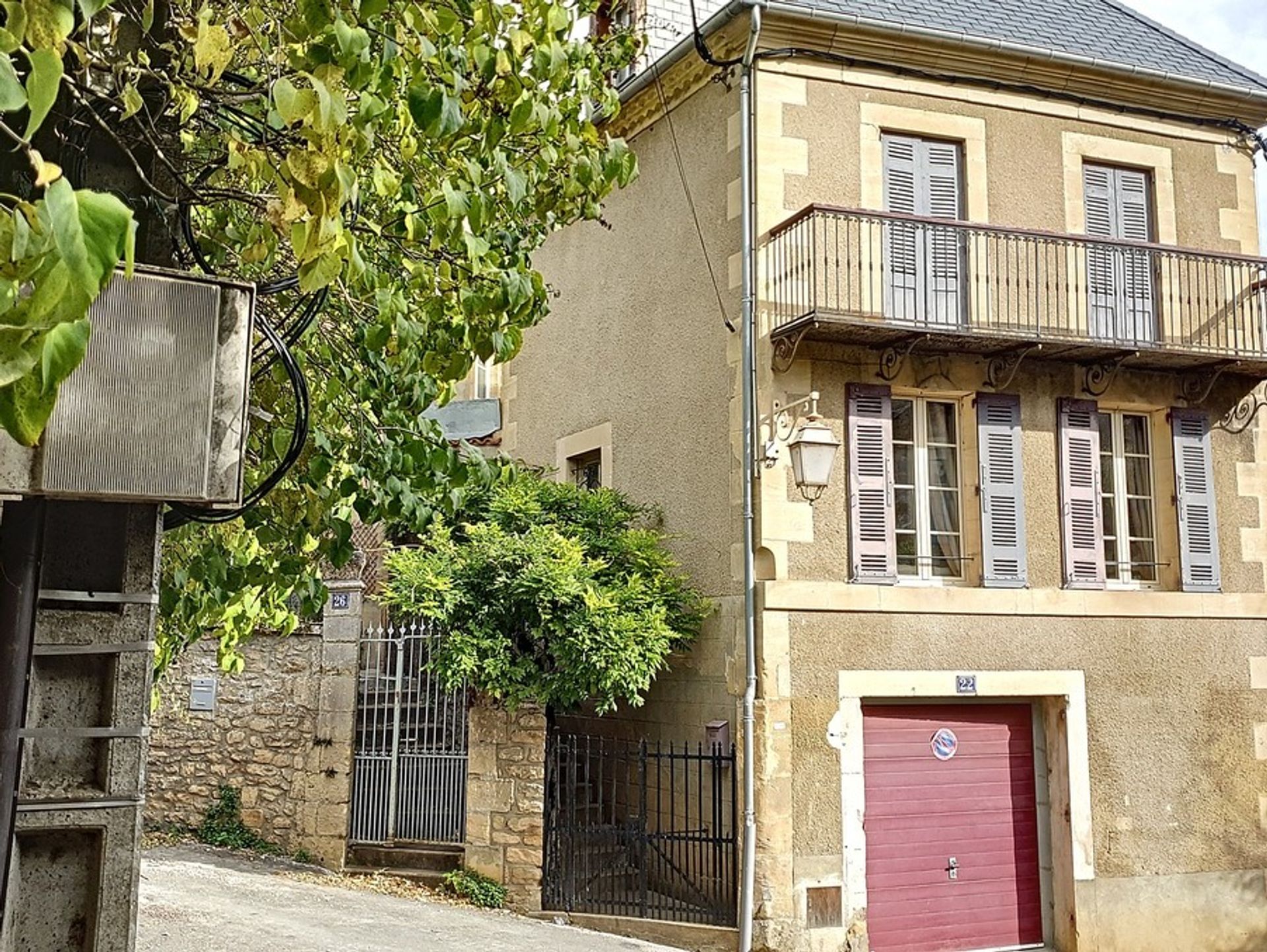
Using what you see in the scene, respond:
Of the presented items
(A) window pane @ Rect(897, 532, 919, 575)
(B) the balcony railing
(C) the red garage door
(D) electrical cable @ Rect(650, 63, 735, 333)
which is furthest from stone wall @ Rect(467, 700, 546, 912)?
(B) the balcony railing

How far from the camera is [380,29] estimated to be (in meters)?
4.05

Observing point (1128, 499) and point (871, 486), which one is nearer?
point (871, 486)

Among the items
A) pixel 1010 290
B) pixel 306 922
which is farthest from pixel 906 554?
pixel 306 922

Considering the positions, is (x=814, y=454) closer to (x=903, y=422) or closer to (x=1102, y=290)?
(x=903, y=422)

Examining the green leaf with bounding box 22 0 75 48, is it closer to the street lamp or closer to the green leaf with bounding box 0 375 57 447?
the green leaf with bounding box 0 375 57 447

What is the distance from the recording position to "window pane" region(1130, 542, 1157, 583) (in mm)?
12953

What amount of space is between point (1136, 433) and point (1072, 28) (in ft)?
14.7

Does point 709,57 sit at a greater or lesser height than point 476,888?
greater

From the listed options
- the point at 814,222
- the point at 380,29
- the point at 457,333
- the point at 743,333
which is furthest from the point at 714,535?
the point at 380,29

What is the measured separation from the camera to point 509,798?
441 inches

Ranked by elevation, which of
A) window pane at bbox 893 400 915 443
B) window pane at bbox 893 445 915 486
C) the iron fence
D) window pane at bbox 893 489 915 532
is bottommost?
the iron fence

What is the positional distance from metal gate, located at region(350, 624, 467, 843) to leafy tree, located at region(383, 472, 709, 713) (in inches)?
19.4

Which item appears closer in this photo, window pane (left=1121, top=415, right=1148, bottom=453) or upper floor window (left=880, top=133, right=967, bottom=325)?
upper floor window (left=880, top=133, right=967, bottom=325)

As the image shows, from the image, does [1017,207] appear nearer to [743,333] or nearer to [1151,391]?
[1151,391]
